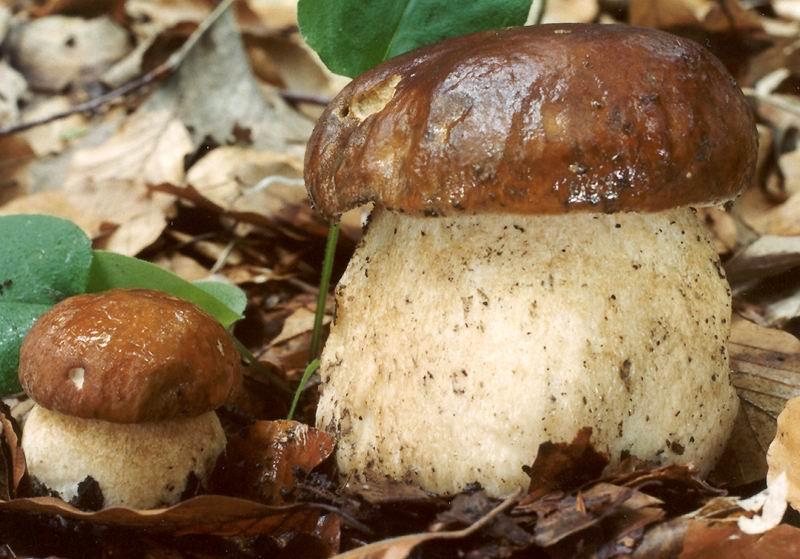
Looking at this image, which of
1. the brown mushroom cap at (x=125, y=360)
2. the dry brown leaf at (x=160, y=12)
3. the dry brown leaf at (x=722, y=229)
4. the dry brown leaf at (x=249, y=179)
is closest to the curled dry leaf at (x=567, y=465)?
the brown mushroom cap at (x=125, y=360)

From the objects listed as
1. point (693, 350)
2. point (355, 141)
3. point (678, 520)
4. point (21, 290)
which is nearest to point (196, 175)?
point (21, 290)

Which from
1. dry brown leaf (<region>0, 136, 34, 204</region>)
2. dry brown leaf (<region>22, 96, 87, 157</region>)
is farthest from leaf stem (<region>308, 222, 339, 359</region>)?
dry brown leaf (<region>22, 96, 87, 157</region>)

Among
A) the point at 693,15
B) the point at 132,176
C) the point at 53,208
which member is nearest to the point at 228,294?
the point at 53,208

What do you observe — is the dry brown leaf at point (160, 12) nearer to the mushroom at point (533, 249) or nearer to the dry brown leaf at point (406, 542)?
the mushroom at point (533, 249)

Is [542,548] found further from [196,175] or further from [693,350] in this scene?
[196,175]

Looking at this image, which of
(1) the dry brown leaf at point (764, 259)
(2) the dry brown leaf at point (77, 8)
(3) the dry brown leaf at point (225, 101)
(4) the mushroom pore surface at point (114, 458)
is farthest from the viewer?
(2) the dry brown leaf at point (77, 8)

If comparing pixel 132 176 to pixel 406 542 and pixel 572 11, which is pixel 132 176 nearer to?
pixel 572 11
